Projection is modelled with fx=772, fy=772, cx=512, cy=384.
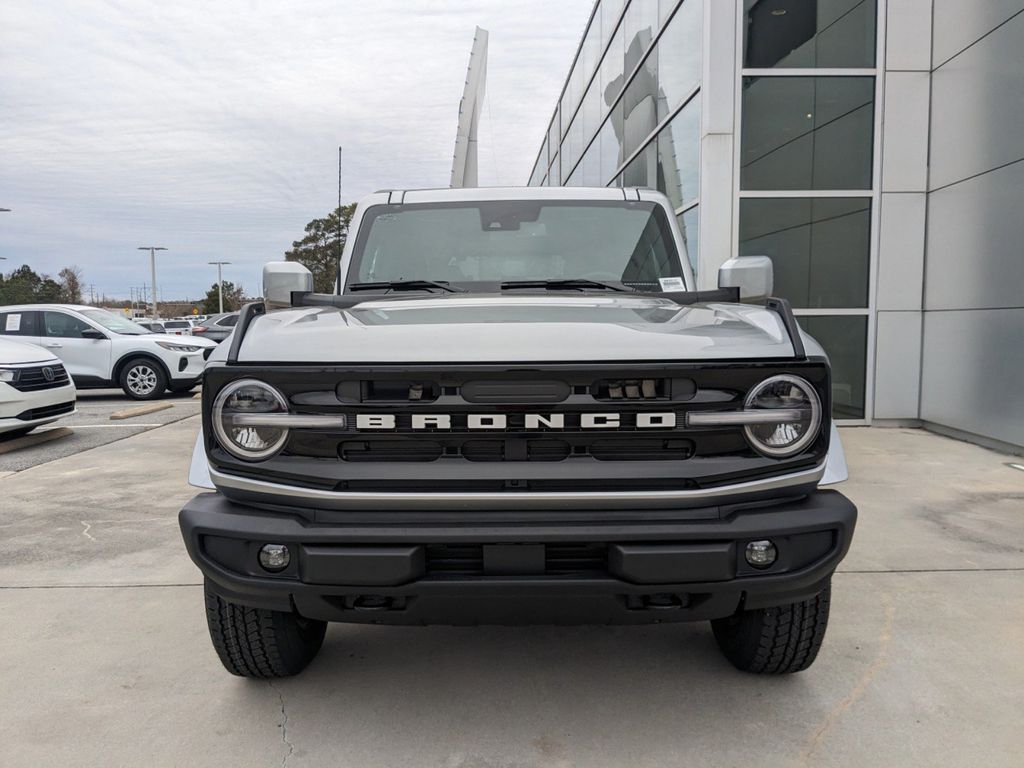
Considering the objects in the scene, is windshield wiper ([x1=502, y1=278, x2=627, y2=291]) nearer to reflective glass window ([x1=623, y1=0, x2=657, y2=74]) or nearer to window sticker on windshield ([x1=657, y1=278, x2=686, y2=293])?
window sticker on windshield ([x1=657, y1=278, x2=686, y2=293])

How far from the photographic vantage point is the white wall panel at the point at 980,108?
687 centimetres

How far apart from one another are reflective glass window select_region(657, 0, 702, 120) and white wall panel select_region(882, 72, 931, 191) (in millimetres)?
2092

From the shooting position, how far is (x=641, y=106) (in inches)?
454

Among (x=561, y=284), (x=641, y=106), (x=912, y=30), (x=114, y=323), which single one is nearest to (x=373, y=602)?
(x=561, y=284)

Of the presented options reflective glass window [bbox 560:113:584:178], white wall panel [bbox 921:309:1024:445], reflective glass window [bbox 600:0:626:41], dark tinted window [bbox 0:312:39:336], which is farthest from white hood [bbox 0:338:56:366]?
reflective glass window [bbox 560:113:584:178]

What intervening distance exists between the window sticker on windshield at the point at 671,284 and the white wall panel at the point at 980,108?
17.2 feet

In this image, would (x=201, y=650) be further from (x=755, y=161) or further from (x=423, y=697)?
(x=755, y=161)

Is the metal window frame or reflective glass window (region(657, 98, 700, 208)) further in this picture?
reflective glass window (region(657, 98, 700, 208))

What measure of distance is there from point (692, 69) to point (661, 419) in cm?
799

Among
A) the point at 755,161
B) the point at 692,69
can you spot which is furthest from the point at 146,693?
the point at 692,69

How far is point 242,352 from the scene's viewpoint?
2.17 meters

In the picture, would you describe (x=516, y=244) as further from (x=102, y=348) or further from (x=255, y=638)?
(x=102, y=348)

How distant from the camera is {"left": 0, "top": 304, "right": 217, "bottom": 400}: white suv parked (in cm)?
1160

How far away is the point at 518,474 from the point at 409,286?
4.65 feet
